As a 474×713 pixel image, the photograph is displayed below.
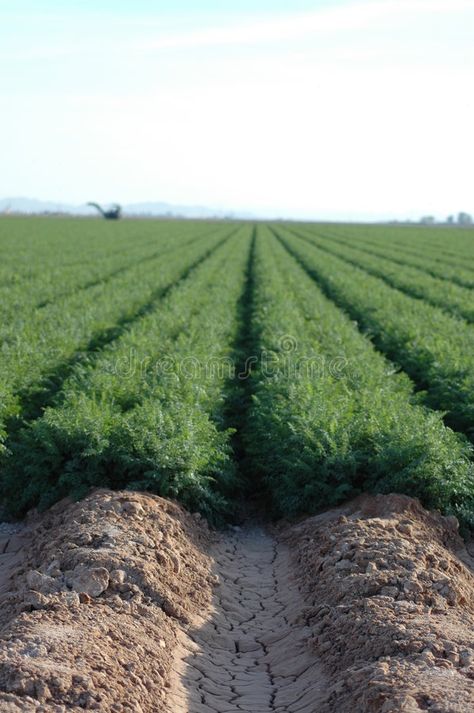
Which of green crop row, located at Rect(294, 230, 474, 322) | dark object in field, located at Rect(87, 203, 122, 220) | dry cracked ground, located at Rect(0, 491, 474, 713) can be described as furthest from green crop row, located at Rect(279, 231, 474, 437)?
dark object in field, located at Rect(87, 203, 122, 220)

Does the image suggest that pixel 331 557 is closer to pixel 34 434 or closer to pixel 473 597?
pixel 473 597

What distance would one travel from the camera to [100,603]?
5742 millimetres

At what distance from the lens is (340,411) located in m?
9.38

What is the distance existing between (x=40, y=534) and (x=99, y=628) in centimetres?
240

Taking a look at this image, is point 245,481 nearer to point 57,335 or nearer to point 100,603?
point 100,603

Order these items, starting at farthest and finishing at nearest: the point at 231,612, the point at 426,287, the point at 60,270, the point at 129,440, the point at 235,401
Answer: the point at 60,270, the point at 426,287, the point at 235,401, the point at 129,440, the point at 231,612

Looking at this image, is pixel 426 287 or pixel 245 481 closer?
pixel 245 481

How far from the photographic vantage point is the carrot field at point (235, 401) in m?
8.27

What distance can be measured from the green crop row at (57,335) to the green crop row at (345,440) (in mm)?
2668

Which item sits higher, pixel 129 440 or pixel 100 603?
pixel 129 440

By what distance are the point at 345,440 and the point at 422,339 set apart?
249 inches

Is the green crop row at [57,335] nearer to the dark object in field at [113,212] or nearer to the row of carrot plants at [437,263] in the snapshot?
the row of carrot plants at [437,263]

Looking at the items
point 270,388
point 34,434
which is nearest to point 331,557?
point 34,434

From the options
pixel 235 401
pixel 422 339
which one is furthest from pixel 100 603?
pixel 422 339
